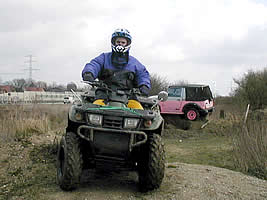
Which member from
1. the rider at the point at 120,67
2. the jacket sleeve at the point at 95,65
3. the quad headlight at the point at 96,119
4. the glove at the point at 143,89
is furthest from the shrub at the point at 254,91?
the quad headlight at the point at 96,119

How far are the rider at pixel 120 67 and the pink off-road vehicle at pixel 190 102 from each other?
32.6ft

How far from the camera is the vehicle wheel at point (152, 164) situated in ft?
11.8

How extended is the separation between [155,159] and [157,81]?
30.6 metres

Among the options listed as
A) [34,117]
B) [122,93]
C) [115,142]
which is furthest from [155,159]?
[34,117]

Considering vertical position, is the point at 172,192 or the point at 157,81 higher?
the point at 157,81

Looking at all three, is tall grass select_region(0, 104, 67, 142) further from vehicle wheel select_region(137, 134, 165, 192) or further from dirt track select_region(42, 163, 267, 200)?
vehicle wheel select_region(137, 134, 165, 192)

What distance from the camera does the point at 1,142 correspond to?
21.6ft

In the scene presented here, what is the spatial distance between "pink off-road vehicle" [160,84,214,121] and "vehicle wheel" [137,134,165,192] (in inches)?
423

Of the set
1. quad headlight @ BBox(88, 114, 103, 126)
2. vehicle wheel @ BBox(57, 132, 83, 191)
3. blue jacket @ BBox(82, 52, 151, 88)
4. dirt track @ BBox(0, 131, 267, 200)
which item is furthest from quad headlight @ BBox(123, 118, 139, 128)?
blue jacket @ BBox(82, 52, 151, 88)

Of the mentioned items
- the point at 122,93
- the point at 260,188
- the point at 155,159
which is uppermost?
the point at 122,93

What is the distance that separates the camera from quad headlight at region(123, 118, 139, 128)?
3.52 m

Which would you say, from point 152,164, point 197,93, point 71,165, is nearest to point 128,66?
point 152,164

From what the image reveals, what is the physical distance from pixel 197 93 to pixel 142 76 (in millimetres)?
10280

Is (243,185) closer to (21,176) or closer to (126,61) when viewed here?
(126,61)
